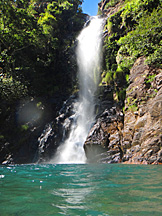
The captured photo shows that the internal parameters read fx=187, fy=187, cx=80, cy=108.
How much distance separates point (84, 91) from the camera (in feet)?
68.7

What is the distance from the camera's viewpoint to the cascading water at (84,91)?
50.6ft

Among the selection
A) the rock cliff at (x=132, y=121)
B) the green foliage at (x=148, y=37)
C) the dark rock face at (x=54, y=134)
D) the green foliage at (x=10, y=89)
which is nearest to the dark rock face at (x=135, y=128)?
the rock cliff at (x=132, y=121)

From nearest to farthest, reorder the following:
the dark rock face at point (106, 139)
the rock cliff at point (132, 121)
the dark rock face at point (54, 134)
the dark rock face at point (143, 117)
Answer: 1. the dark rock face at point (143, 117)
2. the rock cliff at point (132, 121)
3. the dark rock face at point (106, 139)
4. the dark rock face at point (54, 134)

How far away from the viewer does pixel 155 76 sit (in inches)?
495

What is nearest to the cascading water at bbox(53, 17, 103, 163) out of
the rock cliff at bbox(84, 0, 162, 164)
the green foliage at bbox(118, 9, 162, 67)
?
the rock cliff at bbox(84, 0, 162, 164)

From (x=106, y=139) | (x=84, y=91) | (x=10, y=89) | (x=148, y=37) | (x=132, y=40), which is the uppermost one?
(x=132, y=40)

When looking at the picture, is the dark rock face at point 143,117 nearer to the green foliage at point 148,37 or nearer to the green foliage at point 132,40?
the green foliage at point 132,40

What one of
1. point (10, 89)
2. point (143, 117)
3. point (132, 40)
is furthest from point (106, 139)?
point (10, 89)

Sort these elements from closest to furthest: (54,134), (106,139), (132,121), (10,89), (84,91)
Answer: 1. (132,121)
2. (106,139)
3. (54,134)
4. (10,89)
5. (84,91)

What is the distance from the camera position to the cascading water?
15431 mm

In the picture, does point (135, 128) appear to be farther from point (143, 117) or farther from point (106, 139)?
point (106, 139)

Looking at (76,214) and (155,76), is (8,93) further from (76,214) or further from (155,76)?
(76,214)

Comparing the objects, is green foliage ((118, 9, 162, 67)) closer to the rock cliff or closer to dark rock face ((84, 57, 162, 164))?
the rock cliff

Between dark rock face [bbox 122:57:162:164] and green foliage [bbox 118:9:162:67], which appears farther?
green foliage [bbox 118:9:162:67]
